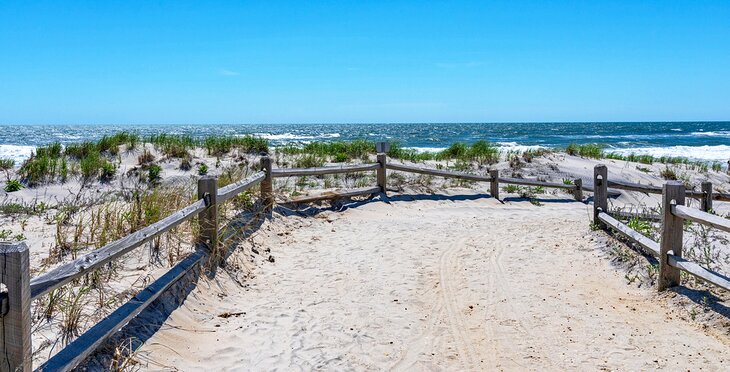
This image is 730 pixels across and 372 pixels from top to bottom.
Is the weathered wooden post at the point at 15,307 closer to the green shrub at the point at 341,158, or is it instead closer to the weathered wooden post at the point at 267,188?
the weathered wooden post at the point at 267,188

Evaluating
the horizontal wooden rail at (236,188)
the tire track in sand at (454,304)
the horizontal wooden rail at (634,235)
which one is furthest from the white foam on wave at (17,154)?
the horizontal wooden rail at (634,235)

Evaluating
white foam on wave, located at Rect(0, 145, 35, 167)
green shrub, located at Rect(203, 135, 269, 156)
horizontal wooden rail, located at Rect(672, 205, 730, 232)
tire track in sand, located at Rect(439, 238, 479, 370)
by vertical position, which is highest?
green shrub, located at Rect(203, 135, 269, 156)

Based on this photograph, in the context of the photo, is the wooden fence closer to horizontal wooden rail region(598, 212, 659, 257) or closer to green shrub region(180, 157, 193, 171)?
horizontal wooden rail region(598, 212, 659, 257)

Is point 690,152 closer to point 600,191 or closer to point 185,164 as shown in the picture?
point 600,191

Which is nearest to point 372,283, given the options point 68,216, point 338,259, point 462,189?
point 338,259

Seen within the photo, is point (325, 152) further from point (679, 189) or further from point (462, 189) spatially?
point (679, 189)

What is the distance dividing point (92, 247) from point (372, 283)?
3.22 metres

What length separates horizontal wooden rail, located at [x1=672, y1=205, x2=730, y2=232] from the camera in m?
5.00

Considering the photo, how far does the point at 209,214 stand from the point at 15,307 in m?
3.59

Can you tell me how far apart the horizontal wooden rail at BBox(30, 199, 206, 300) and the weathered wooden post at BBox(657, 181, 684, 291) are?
5.00 meters

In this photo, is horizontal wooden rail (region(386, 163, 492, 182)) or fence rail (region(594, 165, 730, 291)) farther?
horizontal wooden rail (region(386, 163, 492, 182))

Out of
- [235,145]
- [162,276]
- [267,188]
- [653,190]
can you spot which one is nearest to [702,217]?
[162,276]

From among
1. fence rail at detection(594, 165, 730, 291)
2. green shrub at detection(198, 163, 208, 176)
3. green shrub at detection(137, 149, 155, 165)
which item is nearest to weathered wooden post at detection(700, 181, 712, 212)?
fence rail at detection(594, 165, 730, 291)

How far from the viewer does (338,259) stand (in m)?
7.75
